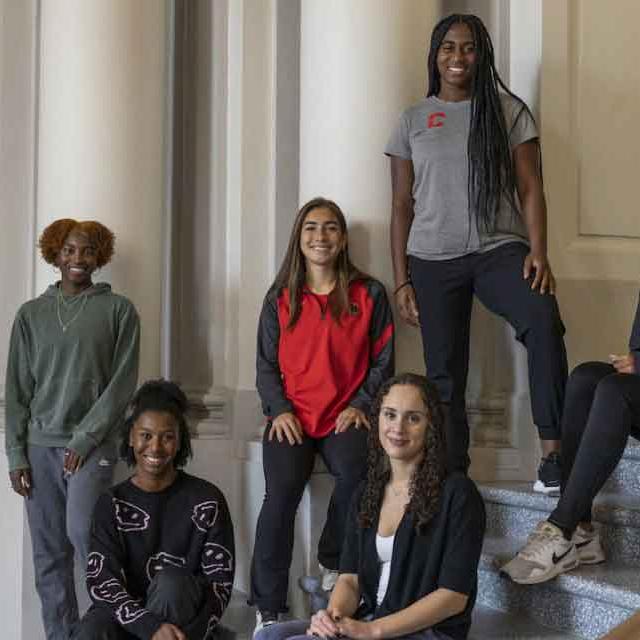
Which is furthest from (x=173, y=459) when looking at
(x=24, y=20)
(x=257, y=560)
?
(x=24, y=20)

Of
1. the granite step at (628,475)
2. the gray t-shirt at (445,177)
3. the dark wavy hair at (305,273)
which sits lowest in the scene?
the granite step at (628,475)

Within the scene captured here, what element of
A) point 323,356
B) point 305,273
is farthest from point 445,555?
point 305,273

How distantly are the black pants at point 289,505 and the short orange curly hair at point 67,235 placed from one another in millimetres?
940

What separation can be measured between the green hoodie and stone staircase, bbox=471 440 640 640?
1.28 meters

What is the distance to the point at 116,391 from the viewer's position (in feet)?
13.4

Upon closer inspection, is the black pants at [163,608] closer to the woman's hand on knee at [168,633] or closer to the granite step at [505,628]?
the woman's hand on knee at [168,633]

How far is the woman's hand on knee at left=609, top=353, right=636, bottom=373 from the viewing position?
3.38m

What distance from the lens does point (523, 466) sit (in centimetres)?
450

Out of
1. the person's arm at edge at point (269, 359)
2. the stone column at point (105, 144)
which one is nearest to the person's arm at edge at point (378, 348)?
the person's arm at edge at point (269, 359)

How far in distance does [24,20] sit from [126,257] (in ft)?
3.93

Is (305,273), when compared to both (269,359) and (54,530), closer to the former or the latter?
(269,359)

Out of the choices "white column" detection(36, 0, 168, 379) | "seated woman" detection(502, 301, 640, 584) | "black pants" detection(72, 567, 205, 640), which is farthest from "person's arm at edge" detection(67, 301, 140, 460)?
"seated woman" detection(502, 301, 640, 584)

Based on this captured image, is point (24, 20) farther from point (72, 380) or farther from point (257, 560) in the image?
point (257, 560)

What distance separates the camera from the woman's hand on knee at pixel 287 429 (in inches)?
150
